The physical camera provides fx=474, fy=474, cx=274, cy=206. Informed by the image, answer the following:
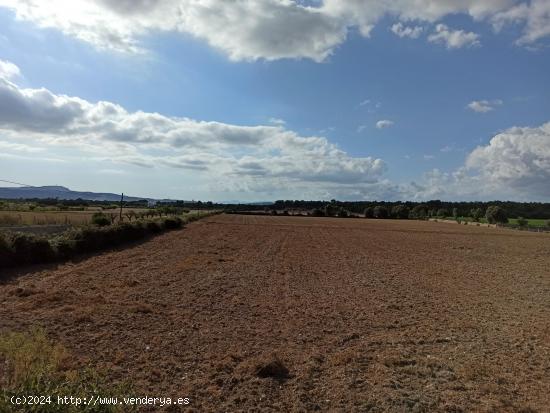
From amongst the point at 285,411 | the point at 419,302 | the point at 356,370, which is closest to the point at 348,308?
the point at 419,302

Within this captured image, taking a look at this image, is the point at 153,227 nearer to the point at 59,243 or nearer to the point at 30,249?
the point at 59,243

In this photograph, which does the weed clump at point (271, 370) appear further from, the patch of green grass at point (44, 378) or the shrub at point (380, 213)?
the shrub at point (380, 213)

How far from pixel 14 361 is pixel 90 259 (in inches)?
621

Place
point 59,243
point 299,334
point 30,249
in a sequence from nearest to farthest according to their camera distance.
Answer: point 299,334, point 30,249, point 59,243

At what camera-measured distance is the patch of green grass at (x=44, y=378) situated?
4836mm

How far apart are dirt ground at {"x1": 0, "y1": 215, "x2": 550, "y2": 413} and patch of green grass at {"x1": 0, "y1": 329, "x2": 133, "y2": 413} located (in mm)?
392

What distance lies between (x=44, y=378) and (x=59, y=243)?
55.9 ft

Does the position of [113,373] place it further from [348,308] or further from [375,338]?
[348,308]

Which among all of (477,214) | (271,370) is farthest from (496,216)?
(271,370)

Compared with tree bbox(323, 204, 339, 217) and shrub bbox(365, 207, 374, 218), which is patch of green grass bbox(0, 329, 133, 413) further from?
shrub bbox(365, 207, 374, 218)

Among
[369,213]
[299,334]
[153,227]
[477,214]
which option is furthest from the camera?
[369,213]

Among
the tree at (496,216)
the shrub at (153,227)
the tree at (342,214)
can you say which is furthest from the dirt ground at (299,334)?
the tree at (342,214)

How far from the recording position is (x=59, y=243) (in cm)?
2142

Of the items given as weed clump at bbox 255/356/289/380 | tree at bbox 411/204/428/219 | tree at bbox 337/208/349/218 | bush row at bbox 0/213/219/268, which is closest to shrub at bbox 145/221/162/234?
bush row at bbox 0/213/219/268
